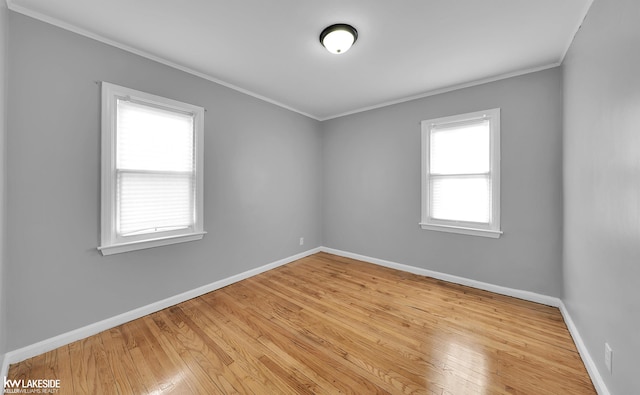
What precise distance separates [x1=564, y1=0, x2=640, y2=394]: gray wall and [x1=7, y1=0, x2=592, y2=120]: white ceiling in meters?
0.48

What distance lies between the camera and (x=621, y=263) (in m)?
1.29

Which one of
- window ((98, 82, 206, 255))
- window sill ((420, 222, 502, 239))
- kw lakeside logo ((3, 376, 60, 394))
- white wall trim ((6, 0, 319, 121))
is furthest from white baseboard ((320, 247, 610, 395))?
kw lakeside logo ((3, 376, 60, 394))

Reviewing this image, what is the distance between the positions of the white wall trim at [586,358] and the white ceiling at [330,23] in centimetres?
259

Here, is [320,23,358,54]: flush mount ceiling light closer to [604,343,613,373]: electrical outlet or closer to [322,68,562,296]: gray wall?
[322,68,562,296]: gray wall

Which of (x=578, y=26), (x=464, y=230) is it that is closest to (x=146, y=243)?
(x=464, y=230)

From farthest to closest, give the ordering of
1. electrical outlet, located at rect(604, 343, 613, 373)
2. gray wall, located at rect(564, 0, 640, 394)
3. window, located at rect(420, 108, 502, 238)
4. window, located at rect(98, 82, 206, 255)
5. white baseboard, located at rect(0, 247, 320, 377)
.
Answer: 1. window, located at rect(420, 108, 502, 238)
2. window, located at rect(98, 82, 206, 255)
3. white baseboard, located at rect(0, 247, 320, 377)
4. electrical outlet, located at rect(604, 343, 613, 373)
5. gray wall, located at rect(564, 0, 640, 394)

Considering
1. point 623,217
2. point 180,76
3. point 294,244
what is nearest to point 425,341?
Result: point 623,217

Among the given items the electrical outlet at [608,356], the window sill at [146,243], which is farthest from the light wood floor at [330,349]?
the window sill at [146,243]

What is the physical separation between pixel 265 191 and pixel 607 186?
347cm

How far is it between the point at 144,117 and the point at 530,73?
4283 millimetres

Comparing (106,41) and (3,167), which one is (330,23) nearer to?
(106,41)

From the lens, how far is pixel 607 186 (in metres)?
1.46

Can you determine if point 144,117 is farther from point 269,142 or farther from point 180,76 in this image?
point 269,142

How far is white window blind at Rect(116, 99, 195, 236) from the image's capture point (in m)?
2.25
